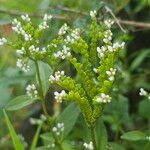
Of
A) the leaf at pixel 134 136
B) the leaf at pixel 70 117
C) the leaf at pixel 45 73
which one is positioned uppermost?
the leaf at pixel 45 73

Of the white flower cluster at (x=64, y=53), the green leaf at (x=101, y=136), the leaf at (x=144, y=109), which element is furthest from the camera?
the leaf at (x=144, y=109)

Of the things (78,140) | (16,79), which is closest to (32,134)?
(78,140)

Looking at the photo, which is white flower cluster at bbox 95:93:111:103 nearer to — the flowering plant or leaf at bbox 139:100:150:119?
the flowering plant

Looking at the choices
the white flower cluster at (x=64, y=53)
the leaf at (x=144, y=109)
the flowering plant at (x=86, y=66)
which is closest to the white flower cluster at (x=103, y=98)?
the flowering plant at (x=86, y=66)

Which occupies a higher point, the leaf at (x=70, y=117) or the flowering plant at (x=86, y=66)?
the flowering plant at (x=86, y=66)

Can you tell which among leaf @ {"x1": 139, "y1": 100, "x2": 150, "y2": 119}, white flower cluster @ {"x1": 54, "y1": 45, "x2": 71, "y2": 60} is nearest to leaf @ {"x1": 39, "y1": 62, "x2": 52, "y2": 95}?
white flower cluster @ {"x1": 54, "y1": 45, "x2": 71, "y2": 60}

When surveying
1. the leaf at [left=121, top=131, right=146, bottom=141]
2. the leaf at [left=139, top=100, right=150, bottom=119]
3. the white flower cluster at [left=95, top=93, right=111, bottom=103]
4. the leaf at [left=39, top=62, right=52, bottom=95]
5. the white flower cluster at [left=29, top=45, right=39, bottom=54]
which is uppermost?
the white flower cluster at [left=29, top=45, right=39, bottom=54]

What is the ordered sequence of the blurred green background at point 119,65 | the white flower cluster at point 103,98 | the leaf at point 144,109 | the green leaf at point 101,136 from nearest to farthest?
1. the white flower cluster at point 103,98
2. the green leaf at point 101,136
3. the blurred green background at point 119,65
4. the leaf at point 144,109

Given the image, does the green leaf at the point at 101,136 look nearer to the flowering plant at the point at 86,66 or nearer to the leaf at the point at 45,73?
the flowering plant at the point at 86,66

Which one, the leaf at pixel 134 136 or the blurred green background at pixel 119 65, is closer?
the leaf at pixel 134 136
